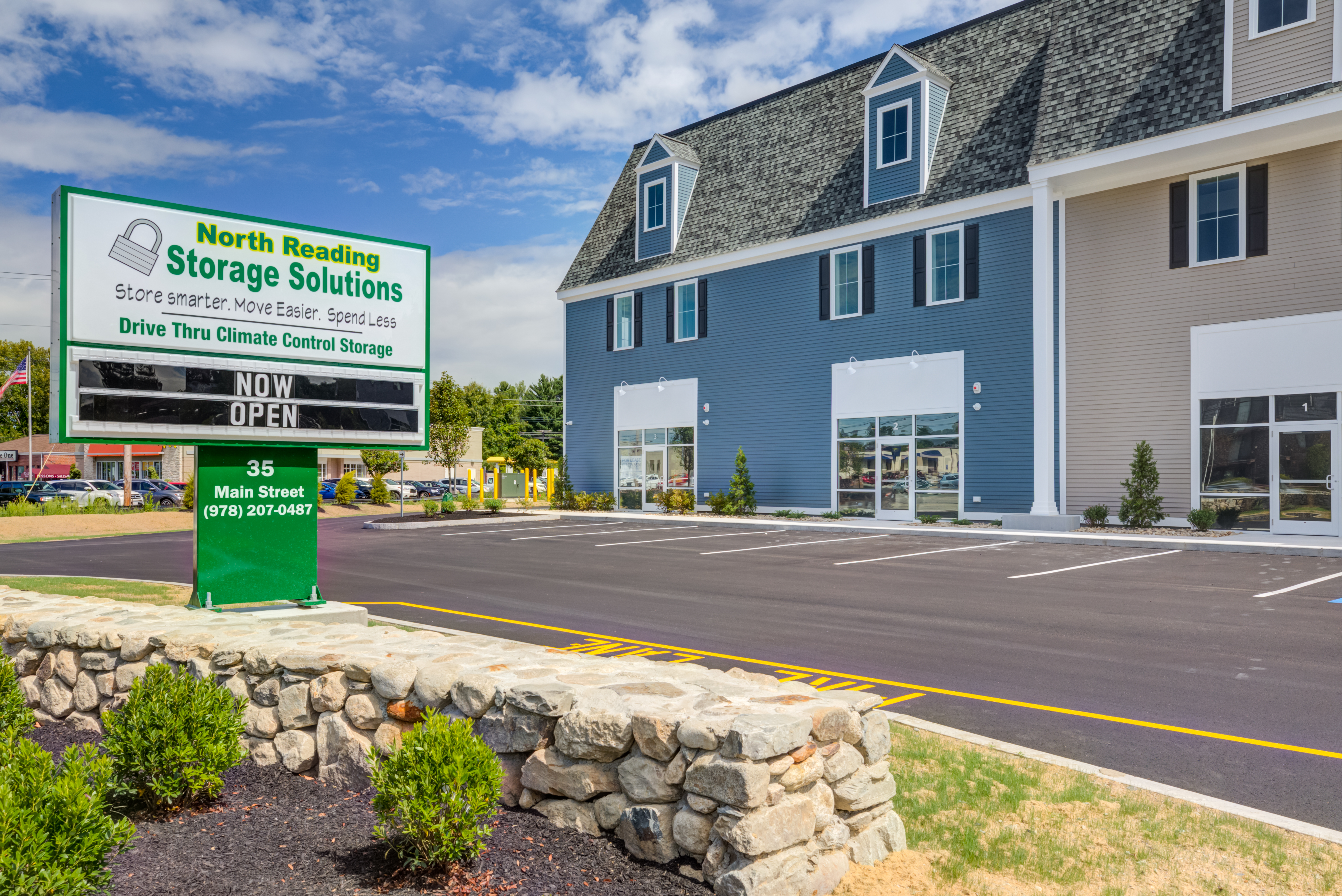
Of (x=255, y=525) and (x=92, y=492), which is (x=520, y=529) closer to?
(x=255, y=525)

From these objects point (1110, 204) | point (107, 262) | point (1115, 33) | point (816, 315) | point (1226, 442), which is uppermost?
point (1115, 33)

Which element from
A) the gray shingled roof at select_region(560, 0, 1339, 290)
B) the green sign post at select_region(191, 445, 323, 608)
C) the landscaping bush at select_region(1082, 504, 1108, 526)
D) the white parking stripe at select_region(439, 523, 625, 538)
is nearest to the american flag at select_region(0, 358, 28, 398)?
the gray shingled roof at select_region(560, 0, 1339, 290)

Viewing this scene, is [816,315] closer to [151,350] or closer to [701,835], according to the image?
[151,350]

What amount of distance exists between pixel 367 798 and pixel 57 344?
17.7 ft

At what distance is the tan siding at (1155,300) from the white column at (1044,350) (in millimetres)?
803

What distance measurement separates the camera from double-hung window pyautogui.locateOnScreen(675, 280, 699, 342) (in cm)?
3075

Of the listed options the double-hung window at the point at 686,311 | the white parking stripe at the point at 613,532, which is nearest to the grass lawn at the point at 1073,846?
the white parking stripe at the point at 613,532

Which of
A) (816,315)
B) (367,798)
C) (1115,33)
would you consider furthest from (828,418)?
(367,798)

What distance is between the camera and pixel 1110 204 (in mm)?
21672

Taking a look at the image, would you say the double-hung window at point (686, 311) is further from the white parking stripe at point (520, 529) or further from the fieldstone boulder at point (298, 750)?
the fieldstone boulder at point (298, 750)

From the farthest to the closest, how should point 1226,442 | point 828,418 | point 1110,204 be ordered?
point 828,418, point 1110,204, point 1226,442

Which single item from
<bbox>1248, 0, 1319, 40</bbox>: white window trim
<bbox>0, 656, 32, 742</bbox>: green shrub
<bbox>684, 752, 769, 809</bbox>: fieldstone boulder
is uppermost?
<bbox>1248, 0, 1319, 40</bbox>: white window trim

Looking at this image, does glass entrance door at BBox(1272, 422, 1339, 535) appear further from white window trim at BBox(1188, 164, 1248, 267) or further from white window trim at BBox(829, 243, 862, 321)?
white window trim at BBox(829, 243, 862, 321)

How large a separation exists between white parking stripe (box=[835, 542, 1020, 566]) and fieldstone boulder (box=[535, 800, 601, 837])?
1199cm
